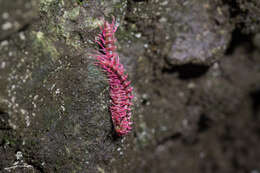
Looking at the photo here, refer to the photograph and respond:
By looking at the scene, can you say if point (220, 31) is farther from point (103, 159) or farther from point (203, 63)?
point (103, 159)

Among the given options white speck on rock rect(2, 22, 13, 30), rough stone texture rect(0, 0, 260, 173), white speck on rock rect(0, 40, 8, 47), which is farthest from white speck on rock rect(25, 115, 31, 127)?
white speck on rock rect(2, 22, 13, 30)

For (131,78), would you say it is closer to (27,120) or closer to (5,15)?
(27,120)

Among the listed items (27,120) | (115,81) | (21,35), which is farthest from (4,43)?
(115,81)

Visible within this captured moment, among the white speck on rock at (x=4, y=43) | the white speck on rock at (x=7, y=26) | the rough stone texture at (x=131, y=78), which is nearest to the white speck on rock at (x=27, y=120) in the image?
the rough stone texture at (x=131, y=78)

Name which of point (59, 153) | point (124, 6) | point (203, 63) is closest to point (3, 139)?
point (59, 153)

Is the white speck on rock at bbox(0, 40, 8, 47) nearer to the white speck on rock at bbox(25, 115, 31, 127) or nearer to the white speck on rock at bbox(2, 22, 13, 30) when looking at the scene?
the white speck on rock at bbox(2, 22, 13, 30)

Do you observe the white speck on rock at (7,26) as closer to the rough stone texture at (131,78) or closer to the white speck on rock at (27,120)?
the rough stone texture at (131,78)
